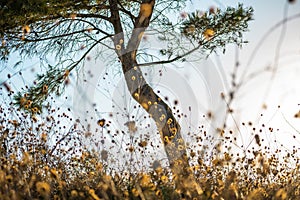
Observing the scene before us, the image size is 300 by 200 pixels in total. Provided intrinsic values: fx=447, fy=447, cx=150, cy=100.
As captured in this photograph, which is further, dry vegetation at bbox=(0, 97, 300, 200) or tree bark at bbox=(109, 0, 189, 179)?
tree bark at bbox=(109, 0, 189, 179)

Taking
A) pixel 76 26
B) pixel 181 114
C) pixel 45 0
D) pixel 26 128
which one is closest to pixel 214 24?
pixel 181 114

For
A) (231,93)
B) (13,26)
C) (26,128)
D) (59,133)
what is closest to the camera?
(231,93)

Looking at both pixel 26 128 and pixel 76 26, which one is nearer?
pixel 26 128

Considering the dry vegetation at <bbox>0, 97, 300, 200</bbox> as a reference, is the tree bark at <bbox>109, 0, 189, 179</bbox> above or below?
above

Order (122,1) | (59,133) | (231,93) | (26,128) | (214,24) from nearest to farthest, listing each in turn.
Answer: (231,93), (26,128), (59,133), (214,24), (122,1)

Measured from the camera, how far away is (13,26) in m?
6.32

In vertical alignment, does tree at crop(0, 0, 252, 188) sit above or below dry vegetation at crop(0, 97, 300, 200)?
above

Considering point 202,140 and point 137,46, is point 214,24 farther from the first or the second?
point 202,140

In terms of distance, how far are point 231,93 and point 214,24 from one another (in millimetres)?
5327

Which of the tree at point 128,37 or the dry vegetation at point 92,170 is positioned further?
the tree at point 128,37

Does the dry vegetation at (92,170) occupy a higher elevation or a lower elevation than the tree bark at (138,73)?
lower

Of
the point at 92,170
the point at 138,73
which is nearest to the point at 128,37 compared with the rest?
the point at 138,73

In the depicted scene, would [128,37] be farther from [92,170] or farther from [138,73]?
[92,170]

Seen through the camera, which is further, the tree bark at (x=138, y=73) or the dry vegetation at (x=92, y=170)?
the tree bark at (x=138, y=73)
